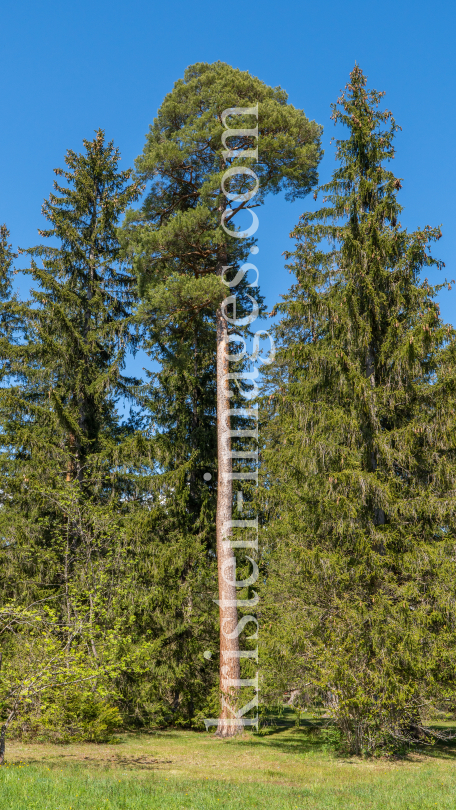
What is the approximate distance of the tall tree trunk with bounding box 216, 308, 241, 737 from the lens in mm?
12430

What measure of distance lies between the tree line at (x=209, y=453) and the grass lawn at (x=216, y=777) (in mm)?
709

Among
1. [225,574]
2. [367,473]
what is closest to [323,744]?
[225,574]

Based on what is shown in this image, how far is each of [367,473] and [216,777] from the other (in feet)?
16.9

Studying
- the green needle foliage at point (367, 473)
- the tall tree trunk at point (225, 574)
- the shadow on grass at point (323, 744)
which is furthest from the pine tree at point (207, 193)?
the green needle foliage at point (367, 473)

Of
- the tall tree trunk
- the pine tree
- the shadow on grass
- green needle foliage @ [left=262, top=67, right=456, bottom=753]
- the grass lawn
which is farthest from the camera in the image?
the pine tree

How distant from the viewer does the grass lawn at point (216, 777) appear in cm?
605

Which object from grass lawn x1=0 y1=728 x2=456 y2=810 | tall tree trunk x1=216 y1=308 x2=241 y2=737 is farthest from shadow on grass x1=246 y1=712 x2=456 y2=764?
tall tree trunk x1=216 y1=308 x2=241 y2=737

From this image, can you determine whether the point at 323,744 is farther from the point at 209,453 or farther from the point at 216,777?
the point at 209,453

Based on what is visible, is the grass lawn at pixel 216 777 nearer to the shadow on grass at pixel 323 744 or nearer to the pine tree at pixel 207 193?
the shadow on grass at pixel 323 744

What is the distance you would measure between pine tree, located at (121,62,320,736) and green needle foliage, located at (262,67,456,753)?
2.30m

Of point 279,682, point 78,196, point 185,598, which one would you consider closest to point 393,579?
point 279,682

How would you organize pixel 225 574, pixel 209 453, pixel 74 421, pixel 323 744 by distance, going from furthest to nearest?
pixel 209 453, pixel 74 421, pixel 225 574, pixel 323 744

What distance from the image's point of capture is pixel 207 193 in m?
13.6

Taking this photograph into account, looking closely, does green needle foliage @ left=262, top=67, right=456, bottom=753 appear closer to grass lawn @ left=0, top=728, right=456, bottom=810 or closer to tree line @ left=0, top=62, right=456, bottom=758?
tree line @ left=0, top=62, right=456, bottom=758
